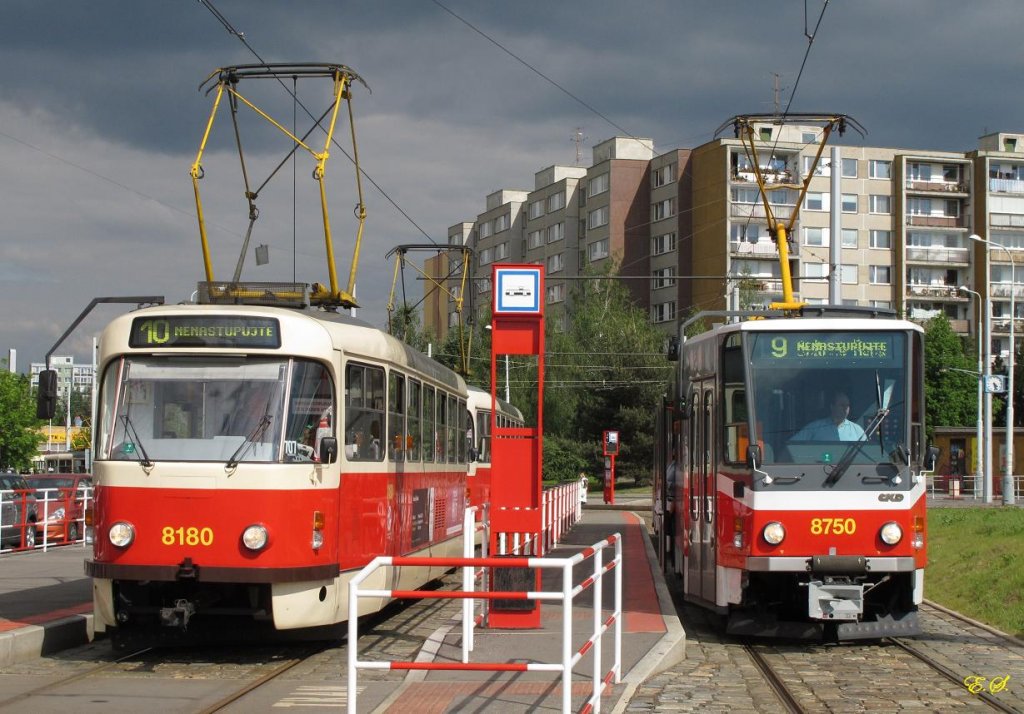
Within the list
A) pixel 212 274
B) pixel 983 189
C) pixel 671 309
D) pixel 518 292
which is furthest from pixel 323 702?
pixel 983 189

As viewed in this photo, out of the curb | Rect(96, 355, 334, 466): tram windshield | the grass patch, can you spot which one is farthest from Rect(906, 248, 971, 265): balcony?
Rect(96, 355, 334, 466): tram windshield

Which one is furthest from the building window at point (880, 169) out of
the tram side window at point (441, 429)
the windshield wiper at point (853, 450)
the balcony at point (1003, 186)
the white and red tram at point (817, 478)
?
the windshield wiper at point (853, 450)

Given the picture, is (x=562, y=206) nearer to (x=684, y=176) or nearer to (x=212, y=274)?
(x=684, y=176)

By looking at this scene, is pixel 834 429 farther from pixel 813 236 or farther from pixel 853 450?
pixel 813 236

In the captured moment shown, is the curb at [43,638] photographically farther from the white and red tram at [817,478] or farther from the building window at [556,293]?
the building window at [556,293]

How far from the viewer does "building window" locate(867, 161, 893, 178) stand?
8131 centimetres

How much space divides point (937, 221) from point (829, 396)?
74632 mm

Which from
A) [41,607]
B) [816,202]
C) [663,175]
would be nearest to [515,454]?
[41,607]

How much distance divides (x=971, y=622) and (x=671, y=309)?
2614 inches

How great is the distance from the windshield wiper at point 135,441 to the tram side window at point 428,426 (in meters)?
4.91

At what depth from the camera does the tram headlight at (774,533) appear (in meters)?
11.8

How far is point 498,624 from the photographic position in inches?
471

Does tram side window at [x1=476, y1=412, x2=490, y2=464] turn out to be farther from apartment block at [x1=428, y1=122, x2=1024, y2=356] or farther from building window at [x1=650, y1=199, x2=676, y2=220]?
building window at [x1=650, y1=199, x2=676, y2=220]

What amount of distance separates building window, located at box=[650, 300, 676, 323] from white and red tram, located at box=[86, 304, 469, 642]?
69.5m
